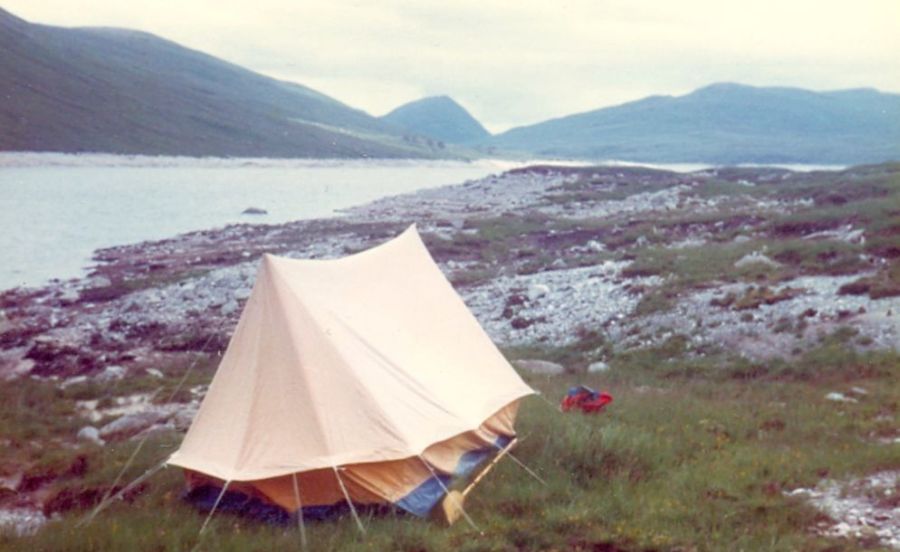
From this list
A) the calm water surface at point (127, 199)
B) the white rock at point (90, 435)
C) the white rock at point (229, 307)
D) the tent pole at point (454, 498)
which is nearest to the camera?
the tent pole at point (454, 498)

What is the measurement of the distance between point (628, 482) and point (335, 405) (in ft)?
11.2

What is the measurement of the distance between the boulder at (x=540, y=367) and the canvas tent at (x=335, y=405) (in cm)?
561

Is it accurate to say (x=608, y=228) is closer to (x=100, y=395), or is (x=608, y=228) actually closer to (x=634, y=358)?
(x=634, y=358)

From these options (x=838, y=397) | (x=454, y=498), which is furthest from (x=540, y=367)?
(x=454, y=498)

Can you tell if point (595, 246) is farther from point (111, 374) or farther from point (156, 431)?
point (156, 431)

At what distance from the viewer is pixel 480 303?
26422mm

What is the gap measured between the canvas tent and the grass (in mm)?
451

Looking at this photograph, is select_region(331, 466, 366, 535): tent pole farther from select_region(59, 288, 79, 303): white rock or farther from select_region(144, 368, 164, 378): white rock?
select_region(59, 288, 79, 303): white rock

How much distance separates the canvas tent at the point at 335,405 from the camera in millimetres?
10039

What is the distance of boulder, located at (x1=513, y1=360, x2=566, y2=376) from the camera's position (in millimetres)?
18391

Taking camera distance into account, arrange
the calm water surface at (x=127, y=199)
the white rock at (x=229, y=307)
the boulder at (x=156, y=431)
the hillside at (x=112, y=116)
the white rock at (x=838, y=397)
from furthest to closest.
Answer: the hillside at (x=112, y=116)
the calm water surface at (x=127, y=199)
the white rock at (x=229, y=307)
the white rock at (x=838, y=397)
the boulder at (x=156, y=431)

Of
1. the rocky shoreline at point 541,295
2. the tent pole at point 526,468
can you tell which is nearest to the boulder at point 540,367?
the rocky shoreline at point 541,295

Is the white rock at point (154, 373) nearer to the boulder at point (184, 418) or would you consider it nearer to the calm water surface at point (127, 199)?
the boulder at point (184, 418)

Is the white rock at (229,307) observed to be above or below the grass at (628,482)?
below
